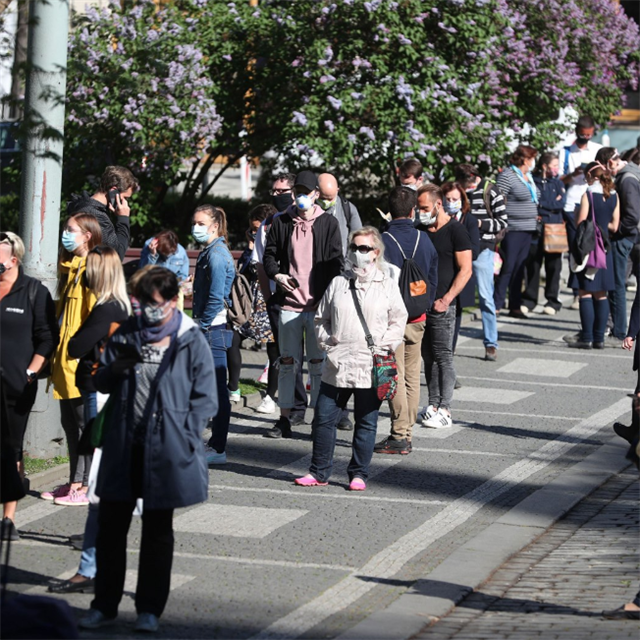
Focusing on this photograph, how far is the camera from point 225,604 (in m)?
6.40

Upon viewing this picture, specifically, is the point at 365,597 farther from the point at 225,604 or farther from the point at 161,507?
the point at 161,507

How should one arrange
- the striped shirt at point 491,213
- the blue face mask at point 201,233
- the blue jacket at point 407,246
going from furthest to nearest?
the striped shirt at point 491,213 < the blue jacket at point 407,246 < the blue face mask at point 201,233

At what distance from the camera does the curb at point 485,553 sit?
6168 millimetres

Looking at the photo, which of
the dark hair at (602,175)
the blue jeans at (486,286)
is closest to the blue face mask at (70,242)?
the blue jeans at (486,286)

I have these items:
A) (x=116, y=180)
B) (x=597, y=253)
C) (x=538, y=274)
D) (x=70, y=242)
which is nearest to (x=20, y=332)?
(x=70, y=242)

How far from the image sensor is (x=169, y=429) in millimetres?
5930

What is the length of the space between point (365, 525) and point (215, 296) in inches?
91.2

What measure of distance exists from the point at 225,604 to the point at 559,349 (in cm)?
974

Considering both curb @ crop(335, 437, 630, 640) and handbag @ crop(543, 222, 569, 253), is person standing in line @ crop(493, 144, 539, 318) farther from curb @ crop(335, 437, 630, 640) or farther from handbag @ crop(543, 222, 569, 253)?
curb @ crop(335, 437, 630, 640)

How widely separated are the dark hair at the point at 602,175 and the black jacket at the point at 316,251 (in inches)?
211

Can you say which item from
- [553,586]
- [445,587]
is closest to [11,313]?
[445,587]

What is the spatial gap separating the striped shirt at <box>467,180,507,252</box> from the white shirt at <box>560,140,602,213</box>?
12.4 ft

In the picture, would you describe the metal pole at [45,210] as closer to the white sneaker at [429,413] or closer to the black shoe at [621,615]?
the white sneaker at [429,413]

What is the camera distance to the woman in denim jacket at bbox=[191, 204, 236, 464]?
31.1 ft
